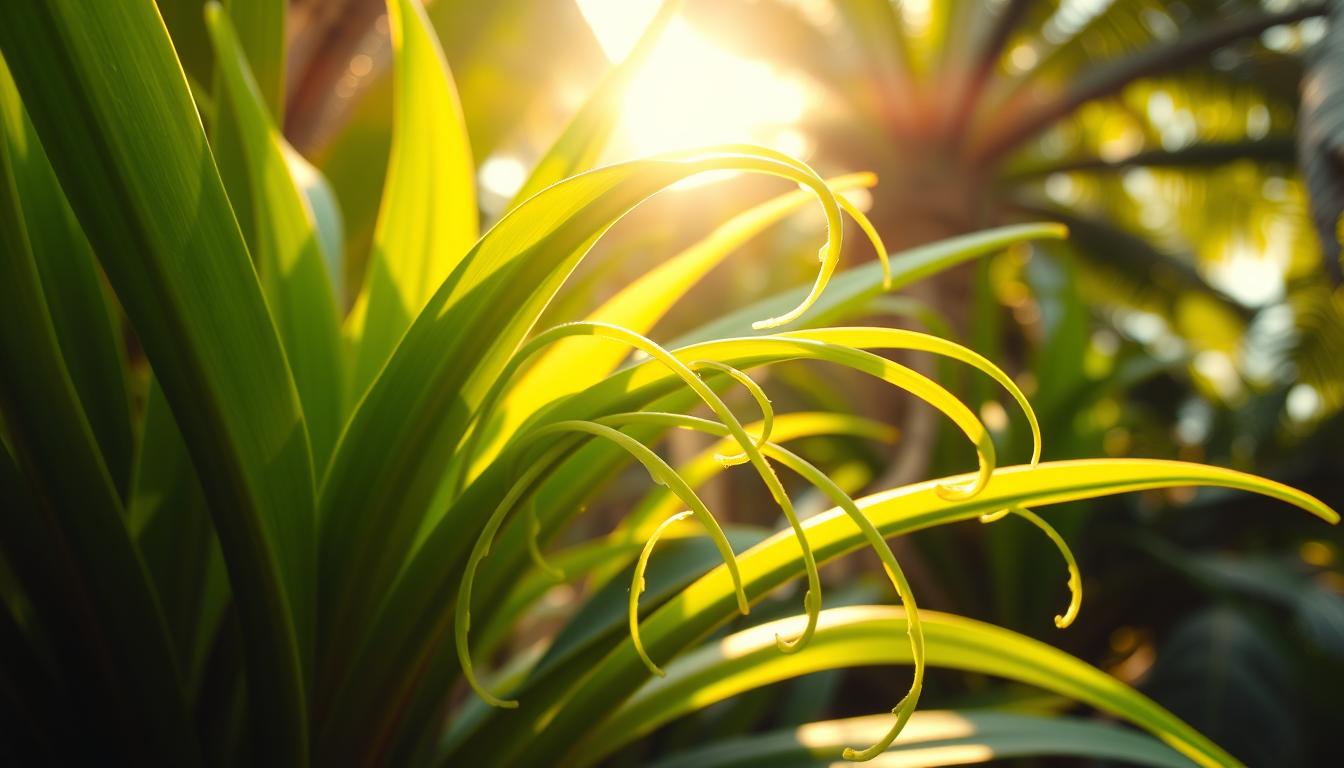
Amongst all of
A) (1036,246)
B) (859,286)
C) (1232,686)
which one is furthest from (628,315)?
(1036,246)

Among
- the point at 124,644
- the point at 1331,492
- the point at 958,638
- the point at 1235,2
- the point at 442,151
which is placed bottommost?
the point at 124,644

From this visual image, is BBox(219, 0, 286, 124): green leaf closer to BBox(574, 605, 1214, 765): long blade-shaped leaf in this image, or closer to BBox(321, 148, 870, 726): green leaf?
BBox(321, 148, 870, 726): green leaf

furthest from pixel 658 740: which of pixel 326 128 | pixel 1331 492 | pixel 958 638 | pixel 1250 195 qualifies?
pixel 1250 195

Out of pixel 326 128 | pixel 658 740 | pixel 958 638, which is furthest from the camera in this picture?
pixel 326 128

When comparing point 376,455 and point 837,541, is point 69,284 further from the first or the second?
point 837,541

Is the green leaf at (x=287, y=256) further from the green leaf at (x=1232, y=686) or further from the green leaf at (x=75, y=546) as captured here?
the green leaf at (x=1232, y=686)

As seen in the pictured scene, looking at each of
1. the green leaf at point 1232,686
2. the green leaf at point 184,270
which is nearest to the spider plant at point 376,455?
the green leaf at point 184,270

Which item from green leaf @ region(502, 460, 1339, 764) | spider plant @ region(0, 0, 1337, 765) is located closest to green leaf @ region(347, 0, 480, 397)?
spider plant @ region(0, 0, 1337, 765)

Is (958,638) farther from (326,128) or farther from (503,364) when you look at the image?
(326,128)
